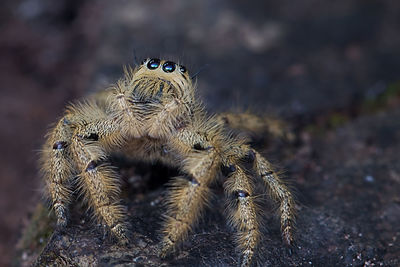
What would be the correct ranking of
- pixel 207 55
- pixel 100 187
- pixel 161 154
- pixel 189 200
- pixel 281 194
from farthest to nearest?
1. pixel 207 55
2. pixel 161 154
3. pixel 281 194
4. pixel 100 187
5. pixel 189 200

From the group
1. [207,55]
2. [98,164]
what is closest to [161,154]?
[98,164]

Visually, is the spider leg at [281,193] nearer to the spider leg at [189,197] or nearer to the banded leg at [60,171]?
the spider leg at [189,197]

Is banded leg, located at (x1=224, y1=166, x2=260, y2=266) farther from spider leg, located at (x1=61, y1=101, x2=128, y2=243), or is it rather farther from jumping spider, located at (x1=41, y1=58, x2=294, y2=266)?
spider leg, located at (x1=61, y1=101, x2=128, y2=243)

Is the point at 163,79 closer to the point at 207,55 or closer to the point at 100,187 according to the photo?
the point at 100,187

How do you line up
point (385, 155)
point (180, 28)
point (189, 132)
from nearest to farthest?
point (189, 132) → point (385, 155) → point (180, 28)

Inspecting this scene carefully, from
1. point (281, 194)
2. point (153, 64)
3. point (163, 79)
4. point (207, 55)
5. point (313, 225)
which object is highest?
point (207, 55)

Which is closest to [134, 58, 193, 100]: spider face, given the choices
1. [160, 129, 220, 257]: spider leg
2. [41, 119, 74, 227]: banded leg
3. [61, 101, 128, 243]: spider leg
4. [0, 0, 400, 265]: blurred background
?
[61, 101, 128, 243]: spider leg

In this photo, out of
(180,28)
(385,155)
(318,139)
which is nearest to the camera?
(385,155)

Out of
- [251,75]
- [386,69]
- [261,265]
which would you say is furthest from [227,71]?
[261,265]

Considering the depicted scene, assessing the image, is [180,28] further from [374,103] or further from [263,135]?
[374,103]
